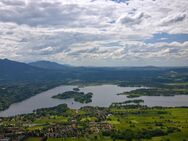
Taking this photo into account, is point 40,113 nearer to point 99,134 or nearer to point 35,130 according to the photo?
point 35,130

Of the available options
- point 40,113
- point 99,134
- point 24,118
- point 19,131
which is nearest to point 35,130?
point 19,131

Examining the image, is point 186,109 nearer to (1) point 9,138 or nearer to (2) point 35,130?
(2) point 35,130

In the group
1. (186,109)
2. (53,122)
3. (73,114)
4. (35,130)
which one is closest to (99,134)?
(35,130)

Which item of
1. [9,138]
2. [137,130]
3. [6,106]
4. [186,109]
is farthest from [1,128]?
[186,109]

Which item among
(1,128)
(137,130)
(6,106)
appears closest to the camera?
(137,130)

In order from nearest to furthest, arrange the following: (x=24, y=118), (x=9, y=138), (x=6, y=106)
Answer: (x=9, y=138)
(x=24, y=118)
(x=6, y=106)

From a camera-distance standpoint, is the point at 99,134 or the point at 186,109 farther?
the point at 186,109

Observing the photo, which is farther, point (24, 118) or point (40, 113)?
point (40, 113)

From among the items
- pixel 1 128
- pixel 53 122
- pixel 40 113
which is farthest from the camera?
pixel 40 113

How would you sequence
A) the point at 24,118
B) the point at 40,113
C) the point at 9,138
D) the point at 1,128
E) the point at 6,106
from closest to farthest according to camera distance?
1. the point at 9,138
2. the point at 1,128
3. the point at 24,118
4. the point at 40,113
5. the point at 6,106
